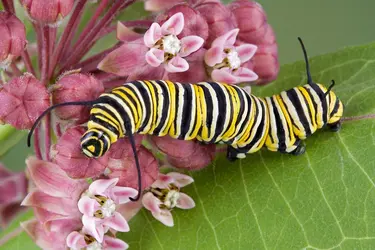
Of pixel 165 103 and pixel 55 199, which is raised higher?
pixel 165 103

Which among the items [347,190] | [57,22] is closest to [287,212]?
[347,190]

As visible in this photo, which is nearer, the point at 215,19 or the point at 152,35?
the point at 152,35

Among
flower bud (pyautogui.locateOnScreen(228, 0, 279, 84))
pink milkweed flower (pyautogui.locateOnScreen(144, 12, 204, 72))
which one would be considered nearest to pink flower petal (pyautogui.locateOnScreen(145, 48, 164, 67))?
pink milkweed flower (pyautogui.locateOnScreen(144, 12, 204, 72))

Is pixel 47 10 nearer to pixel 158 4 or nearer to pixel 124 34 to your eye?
pixel 124 34

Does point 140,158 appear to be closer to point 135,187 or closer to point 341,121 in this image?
point 135,187

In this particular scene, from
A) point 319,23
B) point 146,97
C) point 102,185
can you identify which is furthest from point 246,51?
point 319,23

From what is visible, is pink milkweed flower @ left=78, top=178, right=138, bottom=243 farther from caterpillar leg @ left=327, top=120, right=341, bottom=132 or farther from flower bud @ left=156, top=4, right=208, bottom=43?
caterpillar leg @ left=327, top=120, right=341, bottom=132

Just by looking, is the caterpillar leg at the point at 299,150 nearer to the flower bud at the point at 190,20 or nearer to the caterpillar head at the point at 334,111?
the caterpillar head at the point at 334,111
